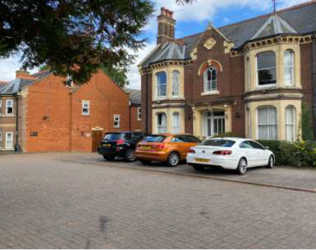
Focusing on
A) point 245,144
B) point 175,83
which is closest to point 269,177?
point 245,144

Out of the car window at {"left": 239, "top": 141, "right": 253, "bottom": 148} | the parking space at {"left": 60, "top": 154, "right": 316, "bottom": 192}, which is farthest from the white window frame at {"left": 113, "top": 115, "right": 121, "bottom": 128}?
the car window at {"left": 239, "top": 141, "right": 253, "bottom": 148}

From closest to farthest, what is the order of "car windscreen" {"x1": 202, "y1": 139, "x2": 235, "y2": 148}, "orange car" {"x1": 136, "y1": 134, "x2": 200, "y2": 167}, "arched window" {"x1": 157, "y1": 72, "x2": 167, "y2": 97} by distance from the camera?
"car windscreen" {"x1": 202, "y1": 139, "x2": 235, "y2": 148} → "orange car" {"x1": 136, "y1": 134, "x2": 200, "y2": 167} → "arched window" {"x1": 157, "y1": 72, "x2": 167, "y2": 97}

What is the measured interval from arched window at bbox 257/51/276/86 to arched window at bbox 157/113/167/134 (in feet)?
25.7

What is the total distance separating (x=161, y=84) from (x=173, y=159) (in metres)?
9.52

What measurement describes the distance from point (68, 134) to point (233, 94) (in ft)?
56.5

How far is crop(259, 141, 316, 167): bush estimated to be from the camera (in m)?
13.5

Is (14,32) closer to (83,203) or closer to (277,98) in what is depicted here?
(83,203)

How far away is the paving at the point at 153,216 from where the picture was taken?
444 centimetres

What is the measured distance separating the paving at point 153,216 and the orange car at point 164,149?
408 centimetres

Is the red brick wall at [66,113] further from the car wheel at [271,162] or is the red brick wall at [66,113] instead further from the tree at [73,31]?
the tree at [73,31]

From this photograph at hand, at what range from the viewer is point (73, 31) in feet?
15.4

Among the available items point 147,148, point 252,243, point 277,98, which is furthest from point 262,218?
point 277,98

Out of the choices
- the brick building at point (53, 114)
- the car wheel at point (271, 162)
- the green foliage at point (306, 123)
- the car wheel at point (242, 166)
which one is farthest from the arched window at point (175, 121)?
the brick building at point (53, 114)

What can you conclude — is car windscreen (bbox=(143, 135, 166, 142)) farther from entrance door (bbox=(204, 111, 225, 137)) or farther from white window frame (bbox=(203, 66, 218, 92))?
white window frame (bbox=(203, 66, 218, 92))
